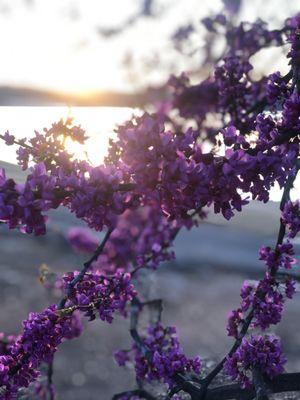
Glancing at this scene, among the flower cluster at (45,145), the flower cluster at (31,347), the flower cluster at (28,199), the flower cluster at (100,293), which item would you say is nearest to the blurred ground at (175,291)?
the flower cluster at (45,145)

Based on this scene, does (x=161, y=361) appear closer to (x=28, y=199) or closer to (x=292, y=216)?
(x=292, y=216)

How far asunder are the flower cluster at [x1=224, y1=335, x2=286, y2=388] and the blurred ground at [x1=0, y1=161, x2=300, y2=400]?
1.73 meters

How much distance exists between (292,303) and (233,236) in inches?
74.0

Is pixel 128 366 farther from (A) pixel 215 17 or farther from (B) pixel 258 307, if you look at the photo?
(A) pixel 215 17

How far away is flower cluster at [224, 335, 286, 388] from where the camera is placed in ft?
10.1

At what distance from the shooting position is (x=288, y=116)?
2164 millimetres

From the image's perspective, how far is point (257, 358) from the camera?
3.08 meters

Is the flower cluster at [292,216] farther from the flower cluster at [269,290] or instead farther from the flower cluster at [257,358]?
the flower cluster at [257,358]

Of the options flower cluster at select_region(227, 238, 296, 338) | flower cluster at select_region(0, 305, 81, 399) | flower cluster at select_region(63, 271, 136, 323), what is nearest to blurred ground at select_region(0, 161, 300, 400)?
flower cluster at select_region(63, 271, 136, 323)

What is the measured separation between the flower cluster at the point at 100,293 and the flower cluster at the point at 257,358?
2.73 feet

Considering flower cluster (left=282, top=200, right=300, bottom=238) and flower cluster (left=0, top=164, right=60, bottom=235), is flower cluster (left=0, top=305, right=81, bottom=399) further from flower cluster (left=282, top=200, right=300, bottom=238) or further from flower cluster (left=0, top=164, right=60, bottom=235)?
flower cluster (left=282, top=200, right=300, bottom=238)

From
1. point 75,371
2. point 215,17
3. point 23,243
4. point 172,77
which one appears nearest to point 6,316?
point 75,371

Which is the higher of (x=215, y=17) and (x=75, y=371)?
(x=215, y=17)

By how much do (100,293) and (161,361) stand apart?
30.9 inches
